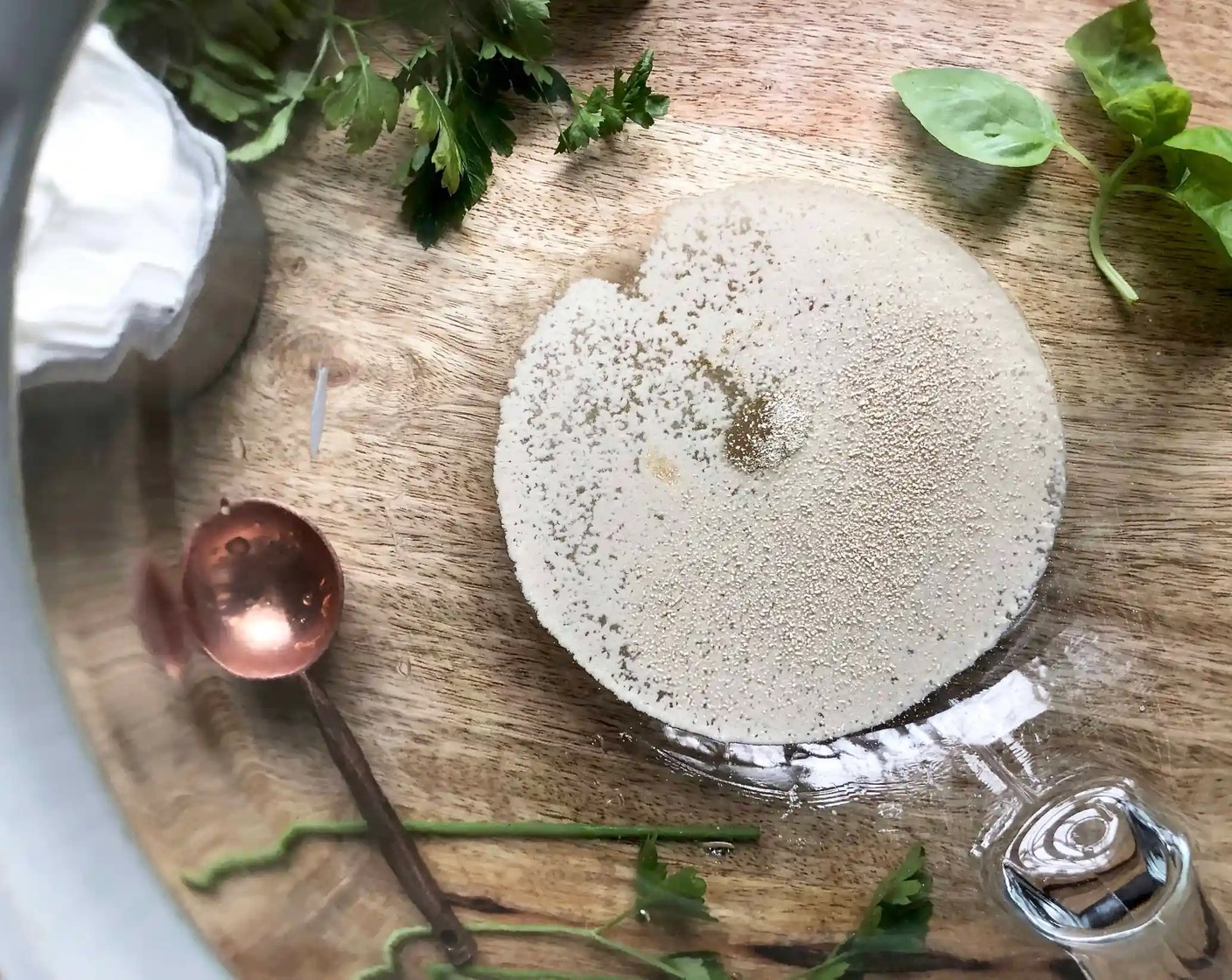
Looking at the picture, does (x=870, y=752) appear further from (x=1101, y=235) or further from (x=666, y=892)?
(x=1101, y=235)

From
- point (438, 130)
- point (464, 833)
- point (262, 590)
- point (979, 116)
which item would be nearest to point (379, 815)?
point (464, 833)

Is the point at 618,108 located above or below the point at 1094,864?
above

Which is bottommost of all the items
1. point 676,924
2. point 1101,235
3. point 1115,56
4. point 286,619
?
point 676,924

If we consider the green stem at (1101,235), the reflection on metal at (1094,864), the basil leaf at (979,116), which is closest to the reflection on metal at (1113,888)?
the reflection on metal at (1094,864)

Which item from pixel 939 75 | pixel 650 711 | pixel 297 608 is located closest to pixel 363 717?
pixel 297 608

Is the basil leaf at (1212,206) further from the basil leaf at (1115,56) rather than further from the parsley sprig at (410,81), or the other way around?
the parsley sprig at (410,81)

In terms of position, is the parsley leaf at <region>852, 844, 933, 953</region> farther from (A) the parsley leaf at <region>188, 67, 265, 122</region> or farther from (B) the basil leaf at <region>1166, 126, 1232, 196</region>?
(A) the parsley leaf at <region>188, 67, 265, 122</region>

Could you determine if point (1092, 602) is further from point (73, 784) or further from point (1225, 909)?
point (73, 784)
